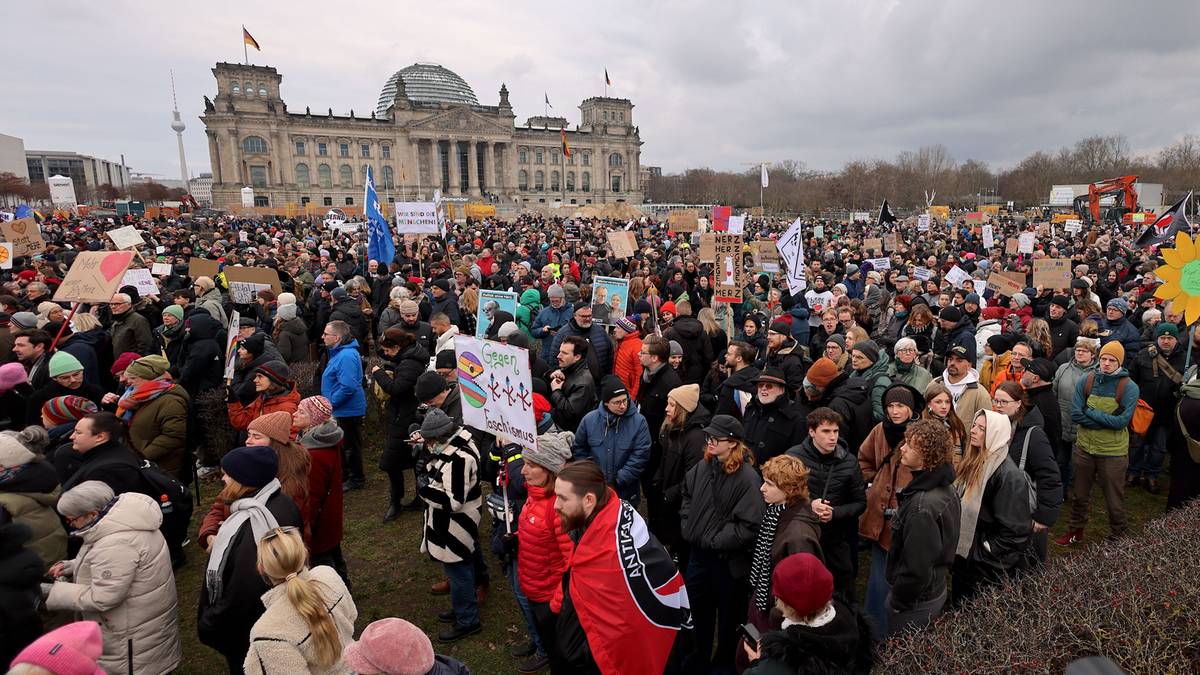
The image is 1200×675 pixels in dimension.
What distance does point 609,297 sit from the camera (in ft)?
34.5

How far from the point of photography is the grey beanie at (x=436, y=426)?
4.71 metres

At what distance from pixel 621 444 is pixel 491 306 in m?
4.64

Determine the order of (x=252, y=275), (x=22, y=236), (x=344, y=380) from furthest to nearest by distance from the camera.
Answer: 1. (x=22, y=236)
2. (x=252, y=275)
3. (x=344, y=380)

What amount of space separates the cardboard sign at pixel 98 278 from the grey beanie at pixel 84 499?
20.2 feet

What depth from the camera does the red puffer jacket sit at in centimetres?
407

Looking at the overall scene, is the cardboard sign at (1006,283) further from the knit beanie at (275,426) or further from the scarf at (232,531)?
the scarf at (232,531)

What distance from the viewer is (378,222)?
46.1 feet

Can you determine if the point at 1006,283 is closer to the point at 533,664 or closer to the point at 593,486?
the point at 533,664

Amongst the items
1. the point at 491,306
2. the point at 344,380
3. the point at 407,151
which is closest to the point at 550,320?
the point at 491,306

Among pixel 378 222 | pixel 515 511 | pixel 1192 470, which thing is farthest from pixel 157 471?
pixel 378 222

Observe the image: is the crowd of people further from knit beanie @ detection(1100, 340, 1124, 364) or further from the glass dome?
the glass dome

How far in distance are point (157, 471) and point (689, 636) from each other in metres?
4.11

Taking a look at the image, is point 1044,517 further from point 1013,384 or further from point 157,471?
point 157,471

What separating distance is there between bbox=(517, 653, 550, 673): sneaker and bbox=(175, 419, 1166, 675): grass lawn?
0.25ft
